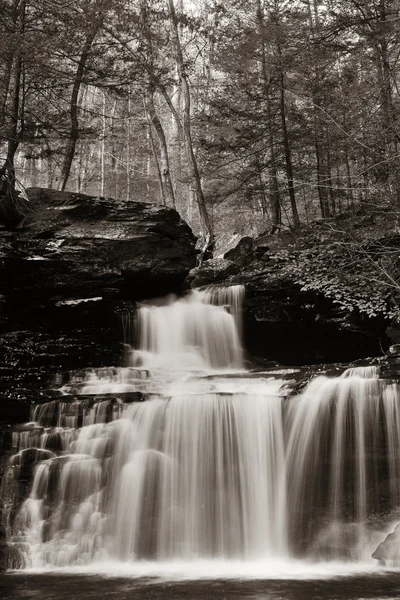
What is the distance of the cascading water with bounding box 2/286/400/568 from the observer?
5953 millimetres

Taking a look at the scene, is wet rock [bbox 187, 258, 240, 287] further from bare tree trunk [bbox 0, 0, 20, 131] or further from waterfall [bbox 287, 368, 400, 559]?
waterfall [bbox 287, 368, 400, 559]

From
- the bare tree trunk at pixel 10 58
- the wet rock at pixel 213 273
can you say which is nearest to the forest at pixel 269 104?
the bare tree trunk at pixel 10 58

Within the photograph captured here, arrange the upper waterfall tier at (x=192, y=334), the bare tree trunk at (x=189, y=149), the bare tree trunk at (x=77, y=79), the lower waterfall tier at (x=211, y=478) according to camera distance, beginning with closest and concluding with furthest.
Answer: the lower waterfall tier at (x=211, y=478), the upper waterfall tier at (x=192, y=334), the bare tree trunk at (x=77, y=79), the bare tree trunk at (x=189, y=149)

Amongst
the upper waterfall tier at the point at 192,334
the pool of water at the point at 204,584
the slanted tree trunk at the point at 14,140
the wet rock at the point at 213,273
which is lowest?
the pool of water at the point at 204,584

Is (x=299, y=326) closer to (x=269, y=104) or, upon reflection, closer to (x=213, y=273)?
(x=213, y=273)

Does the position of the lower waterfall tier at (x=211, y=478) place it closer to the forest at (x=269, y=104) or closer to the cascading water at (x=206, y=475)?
the cascading water at (x=206, y=475)

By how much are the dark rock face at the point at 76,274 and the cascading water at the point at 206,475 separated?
274 centimetres

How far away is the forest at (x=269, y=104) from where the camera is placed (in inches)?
364

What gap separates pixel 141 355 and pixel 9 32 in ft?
22.7

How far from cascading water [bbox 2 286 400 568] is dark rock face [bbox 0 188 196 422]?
274 cm

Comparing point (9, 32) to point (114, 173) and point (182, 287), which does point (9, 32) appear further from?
point (114, 173)

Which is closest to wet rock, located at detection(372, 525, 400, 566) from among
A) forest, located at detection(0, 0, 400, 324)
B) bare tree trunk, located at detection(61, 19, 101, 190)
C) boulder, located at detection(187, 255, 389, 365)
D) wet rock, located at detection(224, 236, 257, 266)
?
forest, located at detection(0, 0, 400, 324)

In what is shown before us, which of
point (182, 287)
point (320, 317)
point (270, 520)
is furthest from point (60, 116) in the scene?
point (270, 520)

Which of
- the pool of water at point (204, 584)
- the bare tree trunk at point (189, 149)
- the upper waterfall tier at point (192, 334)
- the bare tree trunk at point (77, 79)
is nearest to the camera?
the pool of water at point (204, 584)
